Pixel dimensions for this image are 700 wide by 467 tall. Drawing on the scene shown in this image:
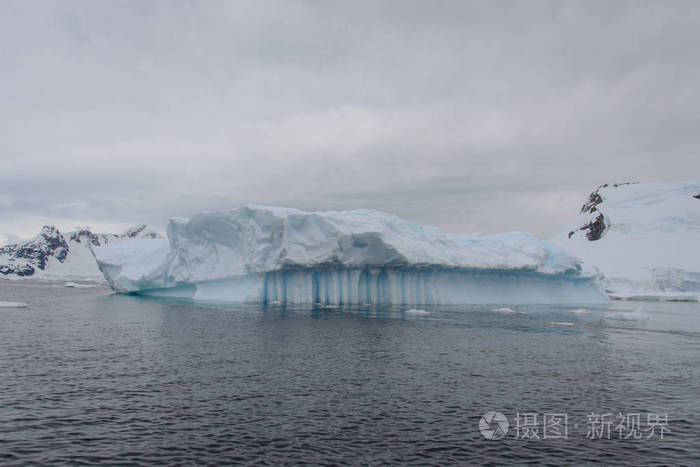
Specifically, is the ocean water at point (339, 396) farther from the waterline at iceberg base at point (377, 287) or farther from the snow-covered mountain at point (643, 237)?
the snow-covered mountain at point (643, 237)

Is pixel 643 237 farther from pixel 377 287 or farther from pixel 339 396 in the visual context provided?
pixel 339 396

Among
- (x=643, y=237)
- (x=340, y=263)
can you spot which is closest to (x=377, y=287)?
(x=340, y=263)

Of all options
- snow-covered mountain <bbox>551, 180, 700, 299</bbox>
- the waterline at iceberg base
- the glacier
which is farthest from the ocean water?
snow-covered mountain <bbox>551, 180, 700, 299</bbox>

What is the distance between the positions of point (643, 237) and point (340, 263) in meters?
72.0

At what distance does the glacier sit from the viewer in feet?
119

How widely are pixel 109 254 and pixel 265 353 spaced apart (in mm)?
39005

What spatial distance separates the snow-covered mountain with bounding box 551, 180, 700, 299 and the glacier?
23.0 m

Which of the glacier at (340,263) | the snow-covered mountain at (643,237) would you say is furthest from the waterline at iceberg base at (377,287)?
the snow-covered mountain at (643,237)

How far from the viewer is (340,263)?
36719mm

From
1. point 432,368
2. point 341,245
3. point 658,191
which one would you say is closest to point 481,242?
point 341,245

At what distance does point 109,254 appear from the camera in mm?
50594

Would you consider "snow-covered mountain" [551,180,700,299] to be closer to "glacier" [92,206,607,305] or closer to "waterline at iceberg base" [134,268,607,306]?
"glacier" [92,206,607,305]

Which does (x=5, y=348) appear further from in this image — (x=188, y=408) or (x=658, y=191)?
(x=658, y=191)

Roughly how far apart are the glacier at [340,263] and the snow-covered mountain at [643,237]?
75.3 feet
